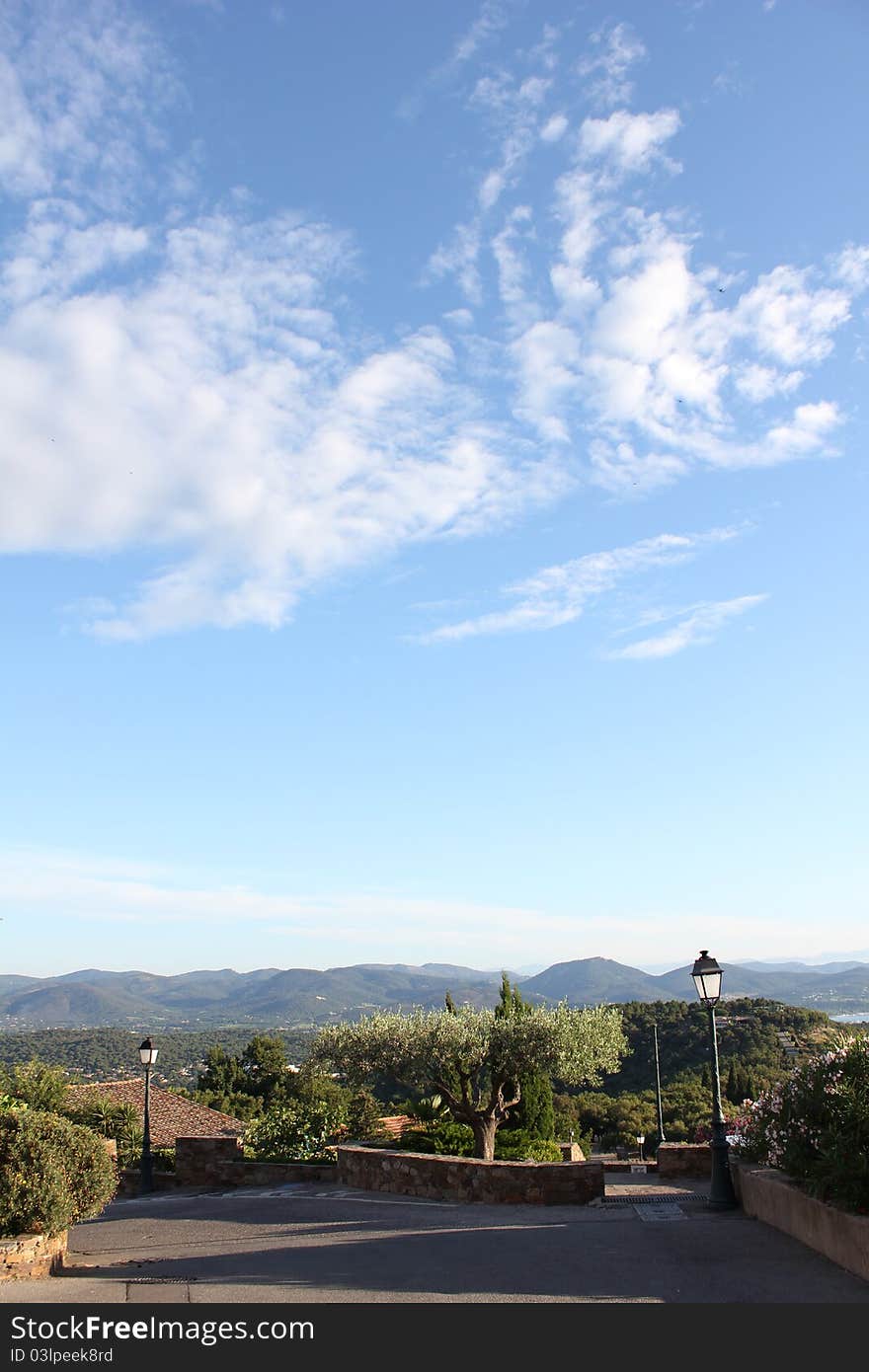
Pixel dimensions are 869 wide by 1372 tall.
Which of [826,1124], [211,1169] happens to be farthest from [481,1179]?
[211,1169]

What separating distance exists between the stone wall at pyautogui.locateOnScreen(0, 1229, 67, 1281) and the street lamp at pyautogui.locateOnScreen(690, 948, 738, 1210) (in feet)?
23.1

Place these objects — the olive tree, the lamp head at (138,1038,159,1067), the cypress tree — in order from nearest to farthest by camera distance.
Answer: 1. the olive tree
2. the lamp head at (138,1038,159,1067)
3. the cypress tree

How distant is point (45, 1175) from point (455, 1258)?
3759 mm

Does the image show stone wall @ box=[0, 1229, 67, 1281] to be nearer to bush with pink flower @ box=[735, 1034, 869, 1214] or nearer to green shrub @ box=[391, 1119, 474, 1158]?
bush with pink flower @ box=[735, 1034, 869, 1214]

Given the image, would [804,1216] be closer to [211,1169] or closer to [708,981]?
[708,981]

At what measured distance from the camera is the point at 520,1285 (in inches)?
297

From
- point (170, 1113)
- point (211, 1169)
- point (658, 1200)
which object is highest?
point (658, 1200)

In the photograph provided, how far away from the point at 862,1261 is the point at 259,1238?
6.80 meters

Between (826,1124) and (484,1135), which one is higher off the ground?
(826,1124)

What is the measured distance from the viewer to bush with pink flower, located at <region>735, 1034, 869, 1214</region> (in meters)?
7.37

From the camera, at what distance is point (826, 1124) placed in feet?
27.3

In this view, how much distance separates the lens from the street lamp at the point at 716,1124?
11062mm

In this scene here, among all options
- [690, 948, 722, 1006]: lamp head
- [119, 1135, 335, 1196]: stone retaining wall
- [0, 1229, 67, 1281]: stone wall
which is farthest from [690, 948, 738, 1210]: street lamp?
[119, 1135, 335, 1196]: stone retaining wall

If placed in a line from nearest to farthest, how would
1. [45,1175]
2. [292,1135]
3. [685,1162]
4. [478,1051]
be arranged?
1. [45,1175]
2. [685,1162]
3. [478,1051]
4. [292,1135]
